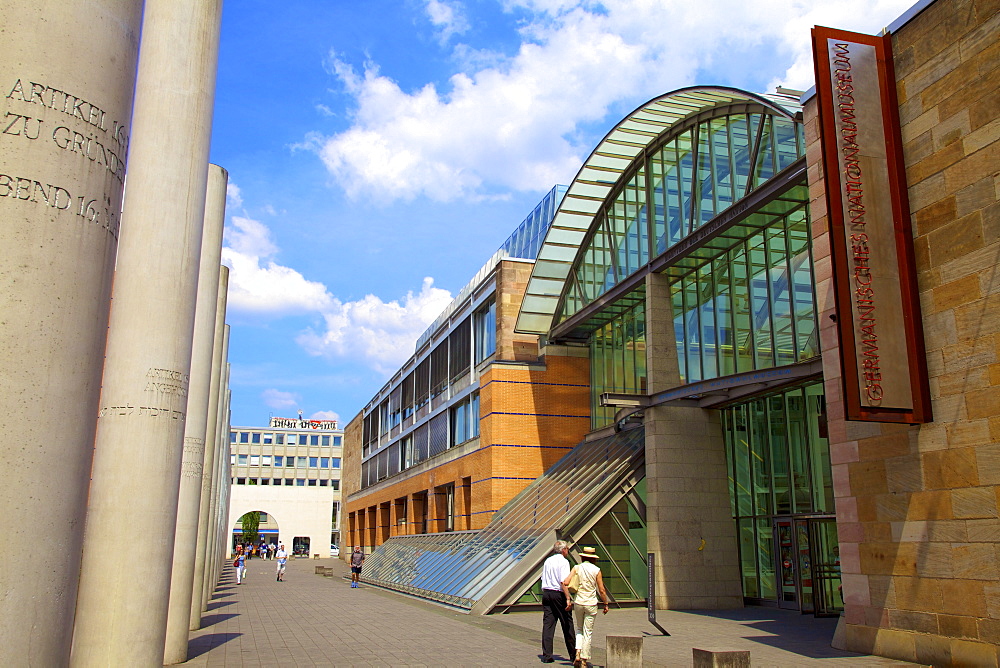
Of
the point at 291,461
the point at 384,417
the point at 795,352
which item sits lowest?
the point at 795,352

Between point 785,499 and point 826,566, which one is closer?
point 826,566

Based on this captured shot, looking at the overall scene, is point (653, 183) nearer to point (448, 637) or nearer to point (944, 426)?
point (944, 426)

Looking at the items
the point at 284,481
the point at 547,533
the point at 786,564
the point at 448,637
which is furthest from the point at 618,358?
the point at 284,481

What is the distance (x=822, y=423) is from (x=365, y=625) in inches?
407

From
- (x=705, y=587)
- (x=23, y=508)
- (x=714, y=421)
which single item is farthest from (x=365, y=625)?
(x=23, y=508)

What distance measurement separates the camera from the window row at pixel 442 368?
32312 millimetres

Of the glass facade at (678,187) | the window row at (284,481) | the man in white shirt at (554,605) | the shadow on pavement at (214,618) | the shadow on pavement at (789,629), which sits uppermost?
the glass facade at (678,187)

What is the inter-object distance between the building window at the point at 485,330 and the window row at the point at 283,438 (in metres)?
79.3

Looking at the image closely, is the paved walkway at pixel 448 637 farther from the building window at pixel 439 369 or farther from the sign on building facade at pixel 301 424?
the sign on building facade at pixel 301 424

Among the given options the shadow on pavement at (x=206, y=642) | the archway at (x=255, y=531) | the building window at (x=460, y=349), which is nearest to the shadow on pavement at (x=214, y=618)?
the shadow on pavement at (x=206, y=642)

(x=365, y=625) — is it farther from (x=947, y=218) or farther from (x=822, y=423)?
(x=947, y=218)

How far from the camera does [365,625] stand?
1623 cm

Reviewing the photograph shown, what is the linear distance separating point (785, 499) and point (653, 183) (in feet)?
30.9

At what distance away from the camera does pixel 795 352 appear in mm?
16688
